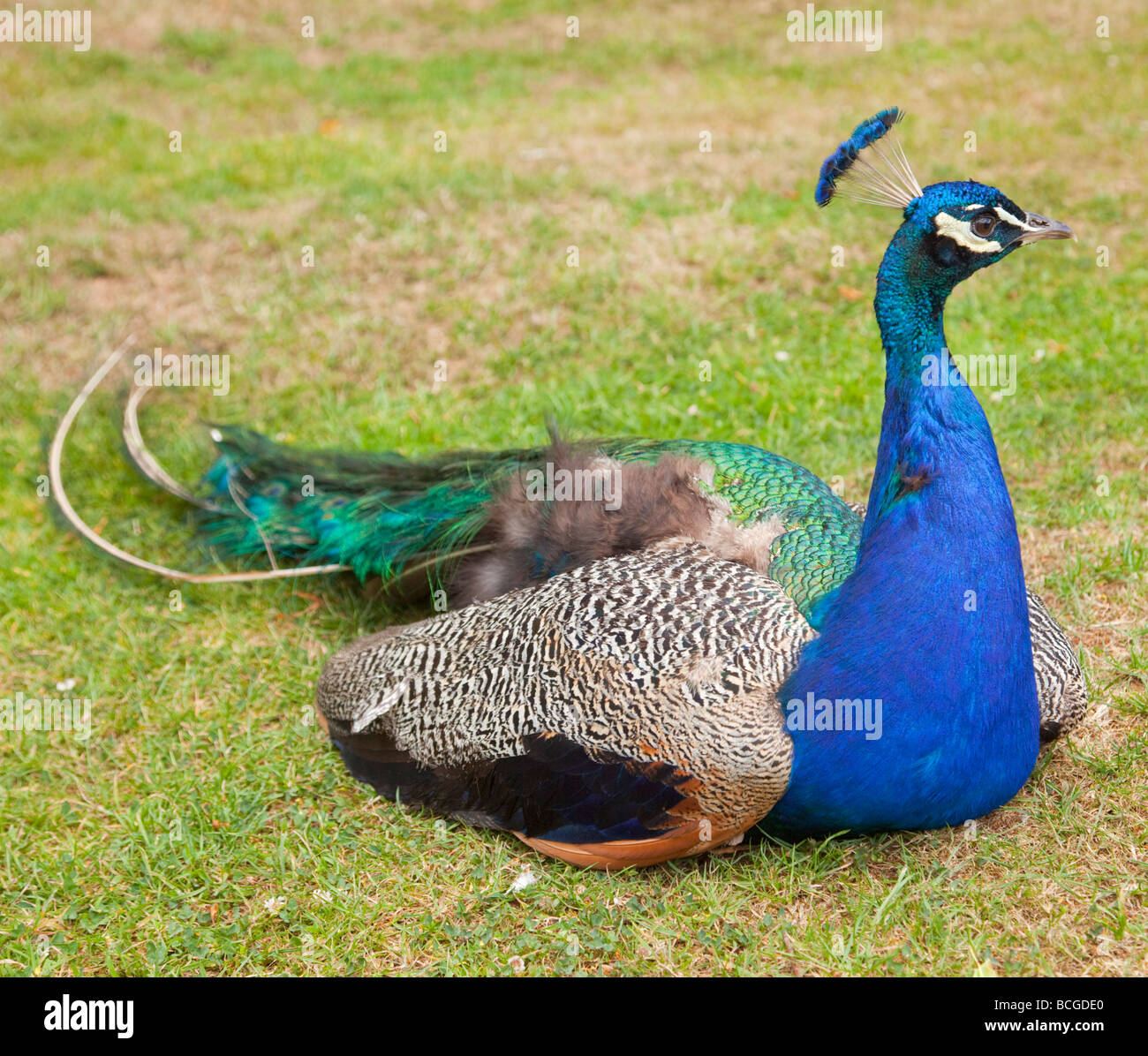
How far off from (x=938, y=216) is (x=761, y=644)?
1111mm

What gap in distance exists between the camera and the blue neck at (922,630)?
2.79 metres

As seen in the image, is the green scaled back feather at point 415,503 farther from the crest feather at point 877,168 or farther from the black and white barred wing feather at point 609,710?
the crest feather at point 877,168

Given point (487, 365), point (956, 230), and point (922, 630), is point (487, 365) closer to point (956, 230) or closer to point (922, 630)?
point (956, 230)

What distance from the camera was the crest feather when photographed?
2893 mm

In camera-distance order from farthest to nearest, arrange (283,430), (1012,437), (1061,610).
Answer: (283,430) < (1012,437) < (1061,610)

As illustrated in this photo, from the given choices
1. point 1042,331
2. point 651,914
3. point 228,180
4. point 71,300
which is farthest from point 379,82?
point 651,914

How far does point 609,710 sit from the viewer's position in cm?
297

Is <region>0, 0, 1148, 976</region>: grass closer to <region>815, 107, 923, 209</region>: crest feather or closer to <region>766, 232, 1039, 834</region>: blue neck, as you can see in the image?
<region>766, 232, 1039, 834</region>: blue neck

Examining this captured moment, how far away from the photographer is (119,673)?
4.32 meters

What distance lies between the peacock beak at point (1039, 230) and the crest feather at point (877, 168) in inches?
10.7

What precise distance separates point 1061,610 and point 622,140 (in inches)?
185

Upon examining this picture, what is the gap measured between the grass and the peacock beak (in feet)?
4.81

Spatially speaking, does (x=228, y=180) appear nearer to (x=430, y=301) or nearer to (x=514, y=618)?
(x=430, y=301)

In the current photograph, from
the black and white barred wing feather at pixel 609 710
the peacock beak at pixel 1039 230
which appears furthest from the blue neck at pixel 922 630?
the peacock beak at pixel 1039 230
